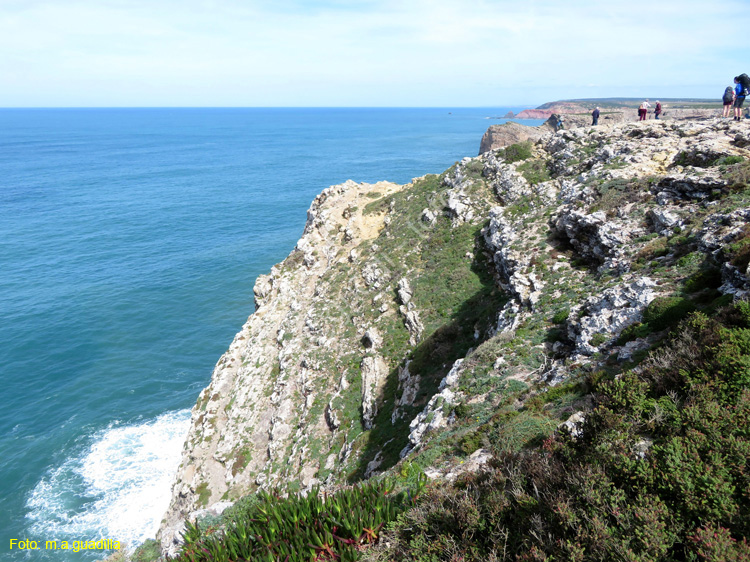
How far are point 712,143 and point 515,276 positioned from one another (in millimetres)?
15683

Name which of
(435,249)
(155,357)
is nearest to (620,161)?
(435,249)

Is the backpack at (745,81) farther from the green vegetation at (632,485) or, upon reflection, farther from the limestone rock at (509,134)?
the limestone rock at (509,134)

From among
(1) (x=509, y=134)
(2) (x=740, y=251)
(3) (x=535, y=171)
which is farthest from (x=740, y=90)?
(1) (x=509, y=134)

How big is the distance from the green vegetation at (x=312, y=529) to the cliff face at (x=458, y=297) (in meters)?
2.67

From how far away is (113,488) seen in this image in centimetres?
3584

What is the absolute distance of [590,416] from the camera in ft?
32.1

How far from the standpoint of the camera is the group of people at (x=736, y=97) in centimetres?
2858

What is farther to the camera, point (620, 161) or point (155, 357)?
point (155, 357)

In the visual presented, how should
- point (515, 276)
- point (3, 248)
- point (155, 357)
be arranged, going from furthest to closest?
point (3, 248) → point (155, 357) → point (515, 276)

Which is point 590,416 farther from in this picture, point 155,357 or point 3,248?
point 3,248

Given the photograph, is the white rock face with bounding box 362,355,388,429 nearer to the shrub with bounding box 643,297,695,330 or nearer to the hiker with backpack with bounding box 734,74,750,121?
the shrub with bounding box 643,297,695,330

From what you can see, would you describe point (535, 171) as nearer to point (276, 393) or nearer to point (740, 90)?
point (740, 90)

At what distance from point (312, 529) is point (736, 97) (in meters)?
39.4

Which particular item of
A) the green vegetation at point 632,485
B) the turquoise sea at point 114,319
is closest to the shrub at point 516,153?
the green vegetation at point 632,485
